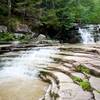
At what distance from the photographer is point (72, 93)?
560 centimetres

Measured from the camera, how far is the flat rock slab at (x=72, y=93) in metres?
5.26

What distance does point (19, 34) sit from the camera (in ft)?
63.1

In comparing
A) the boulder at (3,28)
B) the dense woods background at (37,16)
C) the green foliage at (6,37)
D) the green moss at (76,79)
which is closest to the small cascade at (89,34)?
the dense woods background at (37,16)

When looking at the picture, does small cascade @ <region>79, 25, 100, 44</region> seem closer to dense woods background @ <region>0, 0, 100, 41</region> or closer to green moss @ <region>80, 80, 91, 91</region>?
dense woods background @ <region>0, 0, 100, 41</region>

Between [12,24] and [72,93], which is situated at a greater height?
[12,24]

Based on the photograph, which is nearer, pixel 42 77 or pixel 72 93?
pixel 72 93

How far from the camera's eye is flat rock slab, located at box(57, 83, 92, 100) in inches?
207

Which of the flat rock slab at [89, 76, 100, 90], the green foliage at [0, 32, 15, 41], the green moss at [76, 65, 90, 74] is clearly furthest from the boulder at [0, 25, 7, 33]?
the flat rock slab at [89, 76, 100, 90]

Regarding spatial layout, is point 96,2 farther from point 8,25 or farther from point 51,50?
point 51,50

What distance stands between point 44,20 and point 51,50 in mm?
10506

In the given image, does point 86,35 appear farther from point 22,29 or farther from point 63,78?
point 63,78

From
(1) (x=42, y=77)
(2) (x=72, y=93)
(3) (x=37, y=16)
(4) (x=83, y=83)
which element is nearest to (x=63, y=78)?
(4) (x=83, y=83)

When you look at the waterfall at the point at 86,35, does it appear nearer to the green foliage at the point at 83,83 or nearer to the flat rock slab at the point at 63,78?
the flat rock slab at the point at 63,78

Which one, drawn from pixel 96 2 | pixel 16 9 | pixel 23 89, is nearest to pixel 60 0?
pixel 16 9
